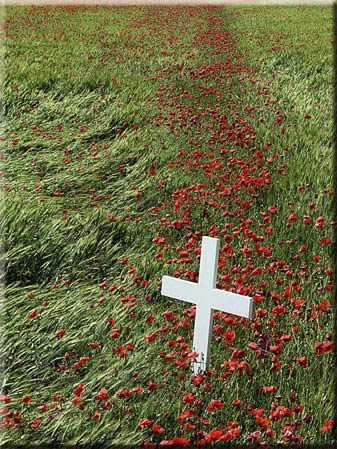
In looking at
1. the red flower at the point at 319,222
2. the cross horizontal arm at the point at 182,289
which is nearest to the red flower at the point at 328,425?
the cross horizontal arm at the point at 182,289

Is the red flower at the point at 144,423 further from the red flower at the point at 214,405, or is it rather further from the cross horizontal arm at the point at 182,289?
the cross horizontal arm at the point at 182,289

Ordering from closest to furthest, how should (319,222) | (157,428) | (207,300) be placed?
(157,428) < (207,300) < (319,222)

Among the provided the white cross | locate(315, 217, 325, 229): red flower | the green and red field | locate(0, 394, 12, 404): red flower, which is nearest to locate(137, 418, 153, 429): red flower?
the green and red field

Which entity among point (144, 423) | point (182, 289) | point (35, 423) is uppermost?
point (182, 289)

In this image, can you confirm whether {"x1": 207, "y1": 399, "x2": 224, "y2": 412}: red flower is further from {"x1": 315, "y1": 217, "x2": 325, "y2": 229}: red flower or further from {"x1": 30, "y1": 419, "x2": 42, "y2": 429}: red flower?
{"x1": 315, "y1": 217, "x2": 325, "y2": 229}: red flower

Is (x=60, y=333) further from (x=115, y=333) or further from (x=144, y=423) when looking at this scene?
(x=144, y=423)

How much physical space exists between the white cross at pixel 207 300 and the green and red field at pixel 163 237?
9 cm

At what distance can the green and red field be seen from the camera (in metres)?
3.15

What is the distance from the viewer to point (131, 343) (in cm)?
366

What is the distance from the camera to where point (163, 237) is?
5004 mm

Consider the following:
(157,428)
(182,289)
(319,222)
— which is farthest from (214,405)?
(319,222)

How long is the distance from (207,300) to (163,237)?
65.5 inches

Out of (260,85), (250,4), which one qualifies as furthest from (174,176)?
(250,4)

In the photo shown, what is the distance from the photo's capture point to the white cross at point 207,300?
3.28 m
